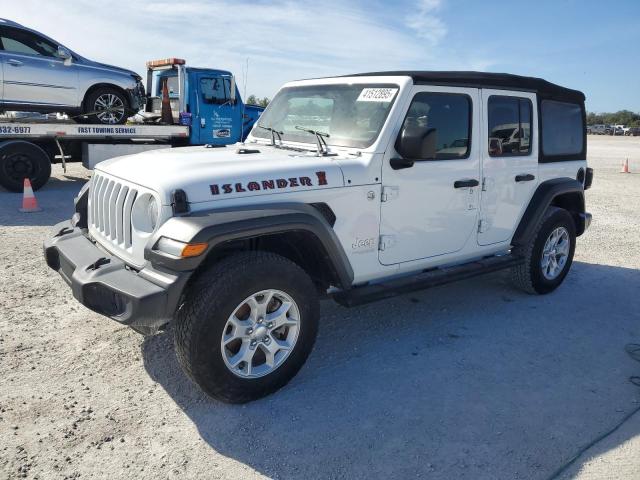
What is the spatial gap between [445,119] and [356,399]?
7.05 feet

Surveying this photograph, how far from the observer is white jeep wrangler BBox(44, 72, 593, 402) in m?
2.84

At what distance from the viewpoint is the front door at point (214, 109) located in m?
11.3

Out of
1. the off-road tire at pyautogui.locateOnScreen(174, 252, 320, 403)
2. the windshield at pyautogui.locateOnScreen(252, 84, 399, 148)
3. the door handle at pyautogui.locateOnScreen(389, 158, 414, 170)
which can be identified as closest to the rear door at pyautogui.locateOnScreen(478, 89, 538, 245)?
the door handle at pyautogui.locateOnScreen(389, 158, 414, 170)

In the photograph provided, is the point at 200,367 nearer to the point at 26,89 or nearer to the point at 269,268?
the point at 269,268

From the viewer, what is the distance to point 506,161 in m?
4.41

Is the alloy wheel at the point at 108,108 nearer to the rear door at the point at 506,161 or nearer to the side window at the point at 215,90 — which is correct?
the side window at the point at 215,90

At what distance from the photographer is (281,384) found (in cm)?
321

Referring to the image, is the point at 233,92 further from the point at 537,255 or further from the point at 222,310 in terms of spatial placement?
the point at 222,310

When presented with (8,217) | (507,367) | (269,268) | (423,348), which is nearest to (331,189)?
(269,268)

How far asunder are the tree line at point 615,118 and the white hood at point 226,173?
3527 inches

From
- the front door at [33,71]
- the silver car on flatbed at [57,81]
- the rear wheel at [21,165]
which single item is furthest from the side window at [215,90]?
the rear wheel at [21,165]

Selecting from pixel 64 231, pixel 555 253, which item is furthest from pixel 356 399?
pixel 555 253

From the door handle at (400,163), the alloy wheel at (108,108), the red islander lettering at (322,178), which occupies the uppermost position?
the alloy wheel at (108,108)

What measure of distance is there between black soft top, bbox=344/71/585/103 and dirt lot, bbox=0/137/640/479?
6.30 ft
